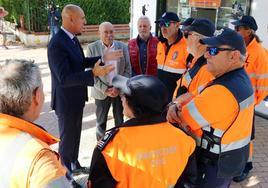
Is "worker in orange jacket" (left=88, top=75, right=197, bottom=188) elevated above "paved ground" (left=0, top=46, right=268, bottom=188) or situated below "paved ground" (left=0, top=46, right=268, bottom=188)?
above

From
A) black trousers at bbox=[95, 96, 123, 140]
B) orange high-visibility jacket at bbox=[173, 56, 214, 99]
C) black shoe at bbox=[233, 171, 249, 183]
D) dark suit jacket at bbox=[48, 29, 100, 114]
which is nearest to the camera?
orange high-visibility jacket at bbox=[173, 56, 214, 99]

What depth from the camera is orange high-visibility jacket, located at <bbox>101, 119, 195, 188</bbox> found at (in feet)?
5.56

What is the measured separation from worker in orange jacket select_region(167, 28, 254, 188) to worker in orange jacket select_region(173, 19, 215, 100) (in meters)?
0.28

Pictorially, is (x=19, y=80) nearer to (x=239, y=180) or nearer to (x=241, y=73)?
(x=241, y=73)

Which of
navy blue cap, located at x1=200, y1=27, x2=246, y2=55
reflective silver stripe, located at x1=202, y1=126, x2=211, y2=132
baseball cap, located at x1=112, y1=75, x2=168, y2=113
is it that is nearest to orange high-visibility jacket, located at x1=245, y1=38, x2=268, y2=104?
navy blue cap, located at x1=200, y1=27, x2=246, y2=55

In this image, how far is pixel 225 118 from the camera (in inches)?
79.7

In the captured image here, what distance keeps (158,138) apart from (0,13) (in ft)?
36.0

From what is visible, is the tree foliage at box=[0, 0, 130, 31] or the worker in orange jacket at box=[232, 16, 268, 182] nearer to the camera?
the worker in orange jacket at box=[232, 16, 268, 182]

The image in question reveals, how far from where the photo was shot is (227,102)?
1982 millimetres

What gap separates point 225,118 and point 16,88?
4.19ft

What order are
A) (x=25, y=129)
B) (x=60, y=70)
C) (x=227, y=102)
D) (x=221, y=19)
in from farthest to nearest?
(x=221, y=19) → (x=60, y=70) → (x=227, y=102) → (x=25, y=129)

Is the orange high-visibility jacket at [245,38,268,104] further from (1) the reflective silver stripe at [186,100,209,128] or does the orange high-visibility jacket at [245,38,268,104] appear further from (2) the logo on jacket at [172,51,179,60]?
(1) the reflective silver stripe at [186,100,209,128]

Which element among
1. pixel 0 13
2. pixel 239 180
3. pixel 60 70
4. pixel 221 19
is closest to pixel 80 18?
pixel 60 70

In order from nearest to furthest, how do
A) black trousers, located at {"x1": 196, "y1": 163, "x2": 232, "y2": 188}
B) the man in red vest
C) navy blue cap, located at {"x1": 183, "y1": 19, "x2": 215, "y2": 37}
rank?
black trousers, located at {"x1": 196, "y1": 163, "x2": 232, "y2": 188}
navy blue cap, located at {"x1": 183, "y1": 19, "x2": 215, "y2": 37}
the man in red vest
